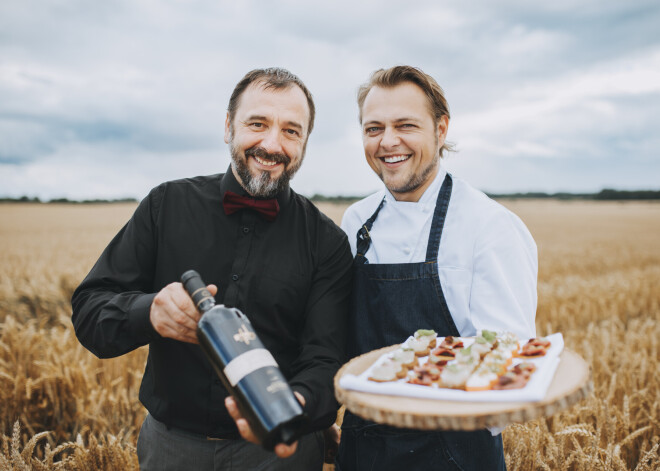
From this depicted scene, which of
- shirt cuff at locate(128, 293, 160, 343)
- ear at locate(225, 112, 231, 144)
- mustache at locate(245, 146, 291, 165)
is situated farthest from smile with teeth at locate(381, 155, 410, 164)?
shirt cuff at locate(128, 293, 160, 343)

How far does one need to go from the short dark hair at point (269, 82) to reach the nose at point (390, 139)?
17.0 inches

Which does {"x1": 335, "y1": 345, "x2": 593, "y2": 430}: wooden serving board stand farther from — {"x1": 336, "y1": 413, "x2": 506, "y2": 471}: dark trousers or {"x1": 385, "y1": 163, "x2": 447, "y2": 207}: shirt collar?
{"x1": 385, "y1": 163, "x2": 447, "y2": 207}: shirt collar

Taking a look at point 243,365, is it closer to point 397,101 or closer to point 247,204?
point 247,204

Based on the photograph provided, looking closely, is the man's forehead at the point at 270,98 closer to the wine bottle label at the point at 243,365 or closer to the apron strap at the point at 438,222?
the apron strap at the point at 438,222

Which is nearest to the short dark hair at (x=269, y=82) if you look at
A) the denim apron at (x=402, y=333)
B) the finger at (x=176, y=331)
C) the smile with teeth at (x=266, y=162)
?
the smile with teeth at (x=266, y=162)

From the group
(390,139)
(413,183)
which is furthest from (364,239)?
(390,139)

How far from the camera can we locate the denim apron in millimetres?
2088

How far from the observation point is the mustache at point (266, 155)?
2.31 m

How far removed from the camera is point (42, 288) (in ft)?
24.0

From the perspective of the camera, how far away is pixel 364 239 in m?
2.60

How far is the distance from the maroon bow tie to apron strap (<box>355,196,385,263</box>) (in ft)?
1.80

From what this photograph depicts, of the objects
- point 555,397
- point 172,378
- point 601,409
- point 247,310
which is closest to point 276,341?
point 247,310

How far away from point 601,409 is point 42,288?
7703 mm

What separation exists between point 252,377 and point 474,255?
128cm
